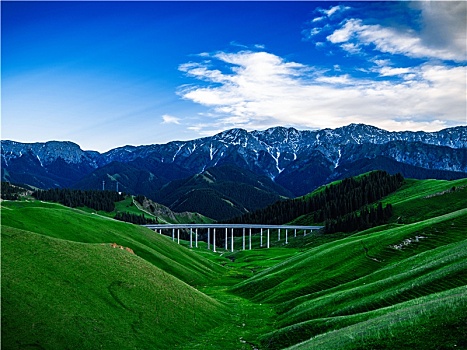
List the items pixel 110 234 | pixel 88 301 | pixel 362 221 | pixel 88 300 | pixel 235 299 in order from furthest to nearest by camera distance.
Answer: pixel 362 221
pixel 110 234
pixel 235 299
pixel 88 300
pixel 88 301

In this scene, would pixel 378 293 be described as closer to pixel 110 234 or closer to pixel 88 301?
pixel 88 301

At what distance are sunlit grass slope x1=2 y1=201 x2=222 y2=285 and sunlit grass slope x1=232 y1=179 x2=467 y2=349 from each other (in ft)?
57.7

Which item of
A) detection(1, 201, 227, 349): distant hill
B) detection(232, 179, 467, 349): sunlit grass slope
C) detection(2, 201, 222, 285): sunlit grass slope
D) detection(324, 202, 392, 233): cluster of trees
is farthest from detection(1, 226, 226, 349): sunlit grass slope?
detection(324, 202, 392, 233): cluster of trees

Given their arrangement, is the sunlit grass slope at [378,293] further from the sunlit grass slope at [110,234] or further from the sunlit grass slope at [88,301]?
the sunlit grass slope at [110,234]

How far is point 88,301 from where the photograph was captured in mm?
40906

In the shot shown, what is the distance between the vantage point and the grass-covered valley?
29.3 meters

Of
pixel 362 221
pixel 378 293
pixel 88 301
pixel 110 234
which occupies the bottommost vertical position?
pixel 362 221

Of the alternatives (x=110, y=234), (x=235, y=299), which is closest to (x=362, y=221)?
(x=235, y=299)

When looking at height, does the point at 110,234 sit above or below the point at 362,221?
above

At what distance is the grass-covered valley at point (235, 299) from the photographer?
29342 millimetres

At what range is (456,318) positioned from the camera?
22.5 metres

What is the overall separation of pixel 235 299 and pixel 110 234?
31540 mm

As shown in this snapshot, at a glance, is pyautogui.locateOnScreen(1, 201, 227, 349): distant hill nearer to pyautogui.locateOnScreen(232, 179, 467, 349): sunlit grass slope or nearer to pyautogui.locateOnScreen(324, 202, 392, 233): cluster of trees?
pyautogui.locateOnScreen(232, 179, 467, 349): sunlit grass slope

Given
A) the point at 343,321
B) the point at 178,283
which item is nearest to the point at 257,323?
the point at 178,283
